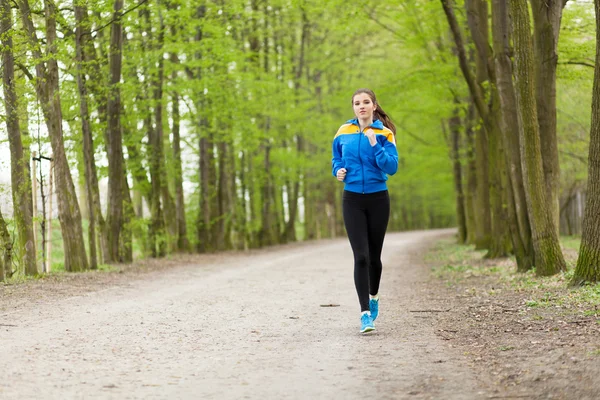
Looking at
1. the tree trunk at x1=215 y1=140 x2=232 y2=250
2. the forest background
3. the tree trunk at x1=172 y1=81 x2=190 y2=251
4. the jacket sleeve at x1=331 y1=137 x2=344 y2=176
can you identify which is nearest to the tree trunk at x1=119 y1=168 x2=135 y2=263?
the forest background

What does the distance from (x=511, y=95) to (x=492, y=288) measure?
12.8 feet

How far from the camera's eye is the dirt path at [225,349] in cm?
470

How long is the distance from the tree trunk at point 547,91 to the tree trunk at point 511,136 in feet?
1.53

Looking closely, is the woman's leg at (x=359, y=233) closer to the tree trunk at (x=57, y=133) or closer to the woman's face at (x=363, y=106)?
the woman's face at (x=363, y=106)

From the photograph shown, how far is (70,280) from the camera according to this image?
1291 cm

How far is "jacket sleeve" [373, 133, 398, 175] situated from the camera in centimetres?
675

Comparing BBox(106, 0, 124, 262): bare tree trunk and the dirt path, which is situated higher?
BBox(106, 0, 124, 262): bare tree trunk

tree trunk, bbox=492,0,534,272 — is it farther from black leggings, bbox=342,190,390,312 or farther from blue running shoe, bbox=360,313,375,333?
blue running shoe, bbox=360,313,375,333

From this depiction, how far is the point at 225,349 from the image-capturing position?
6141mm

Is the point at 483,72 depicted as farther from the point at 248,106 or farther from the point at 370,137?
the point at 370,137

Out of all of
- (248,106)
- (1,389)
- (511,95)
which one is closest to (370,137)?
(1,389)

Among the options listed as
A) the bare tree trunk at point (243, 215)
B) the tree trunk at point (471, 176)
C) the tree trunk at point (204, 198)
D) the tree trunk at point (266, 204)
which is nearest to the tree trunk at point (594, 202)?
the tree trunk at point (471, 176)

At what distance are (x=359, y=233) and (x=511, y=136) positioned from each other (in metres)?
6.97

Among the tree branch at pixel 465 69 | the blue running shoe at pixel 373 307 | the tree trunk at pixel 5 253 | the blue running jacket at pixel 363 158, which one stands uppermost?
the tree branch at pixel 465 69
